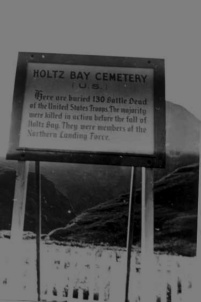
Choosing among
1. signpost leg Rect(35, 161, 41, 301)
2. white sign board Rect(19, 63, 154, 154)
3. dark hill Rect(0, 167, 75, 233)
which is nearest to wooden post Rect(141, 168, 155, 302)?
white sign board Rect(19, 63, 154, 154)

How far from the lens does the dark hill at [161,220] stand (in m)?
1.60

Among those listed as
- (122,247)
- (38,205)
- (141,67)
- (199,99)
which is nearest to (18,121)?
(38,205)

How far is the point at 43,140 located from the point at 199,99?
0.79 m

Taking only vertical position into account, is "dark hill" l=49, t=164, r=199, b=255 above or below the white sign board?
below

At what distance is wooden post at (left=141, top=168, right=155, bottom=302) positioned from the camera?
5.15ft

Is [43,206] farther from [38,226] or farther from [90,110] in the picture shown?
[90,110]

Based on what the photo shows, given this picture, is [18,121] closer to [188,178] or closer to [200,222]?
[188,178]

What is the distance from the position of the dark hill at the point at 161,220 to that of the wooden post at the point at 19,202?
0.16 meters

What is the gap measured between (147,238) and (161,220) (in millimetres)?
107

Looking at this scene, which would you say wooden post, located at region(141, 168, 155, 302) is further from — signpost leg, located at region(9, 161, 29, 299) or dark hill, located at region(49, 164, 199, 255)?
signpost leg, located at region(9, 161, 29, 299)

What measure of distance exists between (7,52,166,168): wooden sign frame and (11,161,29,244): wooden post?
0.22 ft

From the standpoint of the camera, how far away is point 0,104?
1.70 metres

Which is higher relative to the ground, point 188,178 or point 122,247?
point 188,178

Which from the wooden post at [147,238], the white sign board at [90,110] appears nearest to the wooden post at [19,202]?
the white sign board at [90,110]
